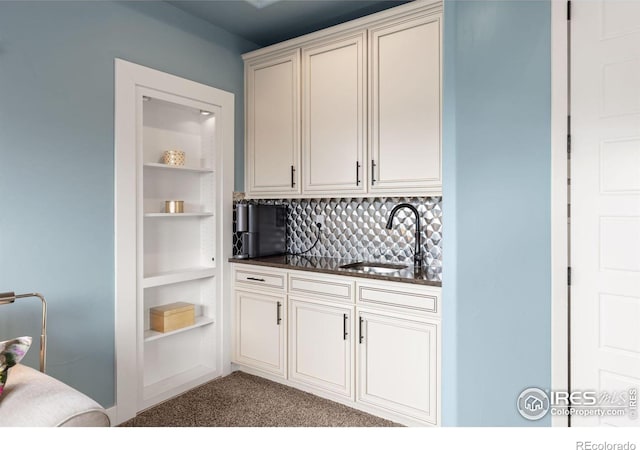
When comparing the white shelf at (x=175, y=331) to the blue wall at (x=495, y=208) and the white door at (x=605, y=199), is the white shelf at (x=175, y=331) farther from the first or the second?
the white door at (x=605, y=199)

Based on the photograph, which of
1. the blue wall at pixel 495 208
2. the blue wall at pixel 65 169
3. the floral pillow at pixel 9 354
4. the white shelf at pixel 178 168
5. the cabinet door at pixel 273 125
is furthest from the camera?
the cabinet door at pixel 273 125

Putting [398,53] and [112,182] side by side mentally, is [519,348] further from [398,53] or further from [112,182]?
[112,182]

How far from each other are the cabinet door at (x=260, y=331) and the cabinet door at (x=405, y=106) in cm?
111

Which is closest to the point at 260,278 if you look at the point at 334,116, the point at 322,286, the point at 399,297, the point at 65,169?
the point at 322,286

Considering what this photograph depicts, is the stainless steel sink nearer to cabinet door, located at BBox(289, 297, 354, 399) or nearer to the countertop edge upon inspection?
the countertop edge

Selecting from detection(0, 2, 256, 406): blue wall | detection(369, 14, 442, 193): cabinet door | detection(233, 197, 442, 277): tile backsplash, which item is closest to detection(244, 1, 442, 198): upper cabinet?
detection(369, 14, 442, 193): cabinet door

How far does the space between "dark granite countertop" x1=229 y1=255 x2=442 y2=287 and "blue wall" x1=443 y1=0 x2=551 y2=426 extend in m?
0.27

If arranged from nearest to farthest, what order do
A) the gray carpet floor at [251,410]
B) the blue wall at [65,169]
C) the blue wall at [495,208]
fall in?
1. the blue wall at [495,208]
2. the blue wall at [65,169]
3. the gray carpet floor at [251,410]

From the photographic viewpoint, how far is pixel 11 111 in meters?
2.00

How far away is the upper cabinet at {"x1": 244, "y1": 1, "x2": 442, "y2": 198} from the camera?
244cm

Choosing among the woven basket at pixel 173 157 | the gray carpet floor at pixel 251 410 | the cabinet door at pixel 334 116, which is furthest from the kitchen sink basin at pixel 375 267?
the woven basket at pixel 173 157

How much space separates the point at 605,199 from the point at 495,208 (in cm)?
41

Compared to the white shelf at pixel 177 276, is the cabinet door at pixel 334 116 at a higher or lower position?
higher

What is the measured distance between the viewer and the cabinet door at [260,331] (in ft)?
9.34
